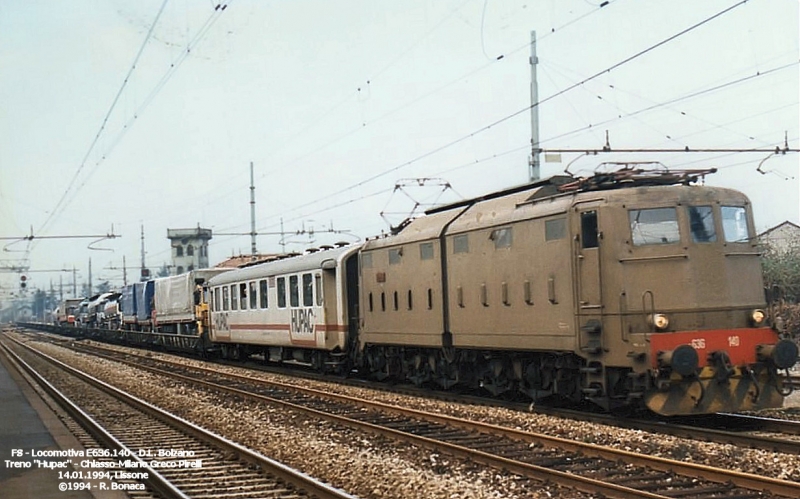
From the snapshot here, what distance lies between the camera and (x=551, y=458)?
11.3 metres

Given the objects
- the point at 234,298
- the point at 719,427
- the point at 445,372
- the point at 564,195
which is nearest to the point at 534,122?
the point at 445,372

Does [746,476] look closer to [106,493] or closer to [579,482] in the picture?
[579,482]

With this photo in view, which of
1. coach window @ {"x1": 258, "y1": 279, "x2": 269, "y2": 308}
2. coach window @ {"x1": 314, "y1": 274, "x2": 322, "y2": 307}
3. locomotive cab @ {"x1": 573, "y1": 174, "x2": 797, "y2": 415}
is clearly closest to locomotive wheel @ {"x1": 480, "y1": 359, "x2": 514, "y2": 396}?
locomotive cab @ {"x1": 573, "y1": 174, "x2": 797, "y2": 415}

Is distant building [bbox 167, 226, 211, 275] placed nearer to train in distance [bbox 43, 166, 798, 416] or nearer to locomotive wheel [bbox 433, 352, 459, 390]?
train in distance [bbox 43, 166, 798, 416]

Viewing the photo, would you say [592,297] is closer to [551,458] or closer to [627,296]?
[627,296]

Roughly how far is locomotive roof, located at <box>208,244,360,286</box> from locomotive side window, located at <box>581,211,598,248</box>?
1052 centimetres

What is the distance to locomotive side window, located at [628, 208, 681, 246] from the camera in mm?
13570

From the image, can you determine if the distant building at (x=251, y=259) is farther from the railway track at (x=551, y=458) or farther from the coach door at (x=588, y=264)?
the coach door at (x=588, y=264)

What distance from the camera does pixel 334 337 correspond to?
79.2ft

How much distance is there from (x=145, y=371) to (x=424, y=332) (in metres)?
14.6

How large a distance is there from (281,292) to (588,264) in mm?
15818

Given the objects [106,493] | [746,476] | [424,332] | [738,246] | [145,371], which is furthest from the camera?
[145,371]

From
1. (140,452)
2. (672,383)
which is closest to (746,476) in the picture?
(672,383)

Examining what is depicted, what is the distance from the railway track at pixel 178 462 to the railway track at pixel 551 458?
7.40 feet
